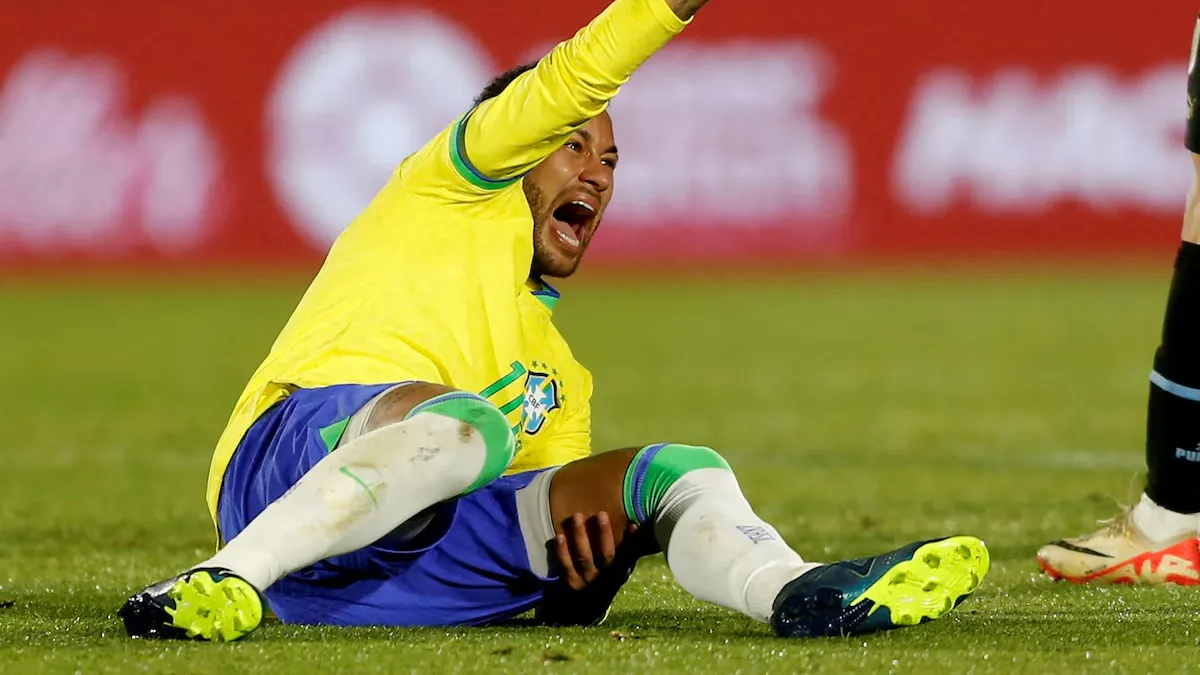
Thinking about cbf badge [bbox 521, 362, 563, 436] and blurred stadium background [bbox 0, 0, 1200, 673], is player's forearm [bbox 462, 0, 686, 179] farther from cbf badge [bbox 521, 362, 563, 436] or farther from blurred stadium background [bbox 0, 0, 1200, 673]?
blurred stadium background [bbox 0, 0, 1200, 673]

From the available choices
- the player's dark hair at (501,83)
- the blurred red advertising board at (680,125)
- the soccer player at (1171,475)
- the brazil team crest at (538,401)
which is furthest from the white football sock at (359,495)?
the blurred red advertising board at (680,125)

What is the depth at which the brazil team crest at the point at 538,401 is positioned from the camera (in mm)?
3273

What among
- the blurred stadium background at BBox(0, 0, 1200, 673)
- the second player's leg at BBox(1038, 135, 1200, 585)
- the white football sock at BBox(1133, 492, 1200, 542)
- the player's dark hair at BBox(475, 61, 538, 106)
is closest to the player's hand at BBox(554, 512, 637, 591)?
the player's dark hair at BBox(475, 61, 538, 106)

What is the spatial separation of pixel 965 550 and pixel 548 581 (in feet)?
2.27

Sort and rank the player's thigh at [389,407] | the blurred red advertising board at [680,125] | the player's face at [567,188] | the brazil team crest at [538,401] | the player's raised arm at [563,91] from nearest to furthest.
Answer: the player's thigh at [389,407]
the player's raised arm at [563,91]
the brazil team crest at [538,401]
the player's face at [567,188]
the blurred red advertising board at [680,125]

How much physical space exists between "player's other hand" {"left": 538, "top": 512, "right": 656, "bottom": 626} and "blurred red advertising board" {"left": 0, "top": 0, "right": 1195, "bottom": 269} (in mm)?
9218

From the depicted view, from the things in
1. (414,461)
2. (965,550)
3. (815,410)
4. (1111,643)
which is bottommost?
(815,410)

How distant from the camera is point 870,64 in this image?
1245 centimetres

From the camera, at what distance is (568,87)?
3004 mm

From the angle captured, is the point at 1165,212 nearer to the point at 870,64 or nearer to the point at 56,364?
the point at 870,64

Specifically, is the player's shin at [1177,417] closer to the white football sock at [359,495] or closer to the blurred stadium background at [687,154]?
the white football sock at [359,495]

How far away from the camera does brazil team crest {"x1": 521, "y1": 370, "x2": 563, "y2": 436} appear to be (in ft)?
10.7

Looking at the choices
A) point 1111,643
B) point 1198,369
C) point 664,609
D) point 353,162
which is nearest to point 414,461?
point 664,609

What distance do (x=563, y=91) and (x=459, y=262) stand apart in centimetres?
34
